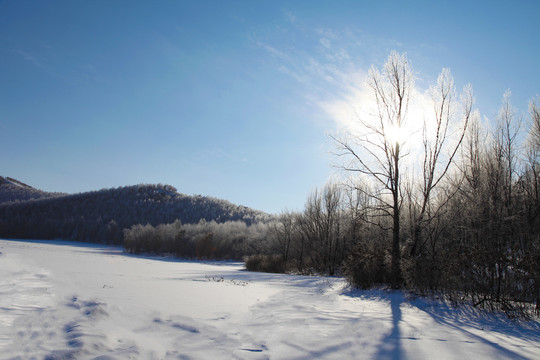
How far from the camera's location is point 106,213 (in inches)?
4884

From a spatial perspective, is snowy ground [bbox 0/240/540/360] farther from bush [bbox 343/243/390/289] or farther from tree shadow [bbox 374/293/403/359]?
bush [bbox 343/243/390/289]

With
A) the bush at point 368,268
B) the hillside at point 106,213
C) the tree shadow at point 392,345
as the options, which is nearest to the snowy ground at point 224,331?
the tree shadow at point 392,345

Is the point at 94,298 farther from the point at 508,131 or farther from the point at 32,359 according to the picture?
the point at 508,131

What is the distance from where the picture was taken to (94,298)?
18.0ft

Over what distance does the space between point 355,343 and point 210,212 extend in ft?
409

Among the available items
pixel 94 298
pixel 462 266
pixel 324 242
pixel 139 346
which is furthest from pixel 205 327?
pixel 324 242

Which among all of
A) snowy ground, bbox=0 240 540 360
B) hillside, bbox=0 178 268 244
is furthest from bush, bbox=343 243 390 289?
hillside, bbox=0 178 268 244

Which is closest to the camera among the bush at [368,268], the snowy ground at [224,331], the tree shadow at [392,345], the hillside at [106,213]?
the snowy ground at [224,331]

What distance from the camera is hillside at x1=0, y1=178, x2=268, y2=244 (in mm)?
113562

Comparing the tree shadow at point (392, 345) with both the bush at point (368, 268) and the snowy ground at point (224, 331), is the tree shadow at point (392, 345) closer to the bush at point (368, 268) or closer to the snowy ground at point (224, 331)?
the snowy ground at point (224, 331)

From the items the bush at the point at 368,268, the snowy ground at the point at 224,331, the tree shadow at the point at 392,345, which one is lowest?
the snowy ground at the point at 224,331

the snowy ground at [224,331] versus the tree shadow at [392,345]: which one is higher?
the tree shadow at [392,345]

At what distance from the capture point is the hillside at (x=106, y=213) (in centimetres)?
11356

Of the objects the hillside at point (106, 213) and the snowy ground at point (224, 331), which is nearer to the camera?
the snowy ground at point (224, 331)
